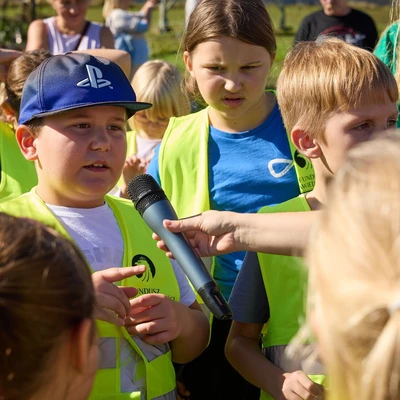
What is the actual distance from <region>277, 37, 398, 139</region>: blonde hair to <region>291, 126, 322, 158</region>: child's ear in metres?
0.02

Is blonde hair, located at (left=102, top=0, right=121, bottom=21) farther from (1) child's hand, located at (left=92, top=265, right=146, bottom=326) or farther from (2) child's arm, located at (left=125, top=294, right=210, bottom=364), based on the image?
(1) child's hand, located at (left=92, top=265, right=146, bottom=326)

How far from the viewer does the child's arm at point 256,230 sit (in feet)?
8.14

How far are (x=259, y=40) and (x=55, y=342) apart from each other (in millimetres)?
2357

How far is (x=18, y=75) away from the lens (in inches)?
154

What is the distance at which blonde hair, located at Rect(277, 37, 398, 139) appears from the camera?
9.41ft

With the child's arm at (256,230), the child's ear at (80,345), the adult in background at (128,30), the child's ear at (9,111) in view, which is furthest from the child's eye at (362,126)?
the adult in background at (128,30)

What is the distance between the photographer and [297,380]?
8.34 ft

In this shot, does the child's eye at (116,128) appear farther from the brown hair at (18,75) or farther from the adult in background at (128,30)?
the adult in background at (128,30)

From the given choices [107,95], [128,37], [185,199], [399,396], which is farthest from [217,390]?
[128,37]

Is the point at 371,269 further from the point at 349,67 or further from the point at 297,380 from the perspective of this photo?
the point at 349,67

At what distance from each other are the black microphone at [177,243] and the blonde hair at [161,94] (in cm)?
258

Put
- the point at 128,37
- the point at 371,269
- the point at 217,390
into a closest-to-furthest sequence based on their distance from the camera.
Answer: the point at 371,269, the point at 217,390, the point at 128,37

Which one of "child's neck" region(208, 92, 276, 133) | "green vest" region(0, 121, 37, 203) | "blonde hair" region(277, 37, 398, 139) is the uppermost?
"blonde hair" region(277, 37, 398, 139)

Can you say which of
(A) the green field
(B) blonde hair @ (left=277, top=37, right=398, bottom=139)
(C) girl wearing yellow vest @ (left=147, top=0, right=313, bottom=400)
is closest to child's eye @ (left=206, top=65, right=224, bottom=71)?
(C) girl wearing yellow vest @ (left=147, top=0, right=313, bottom=400)
